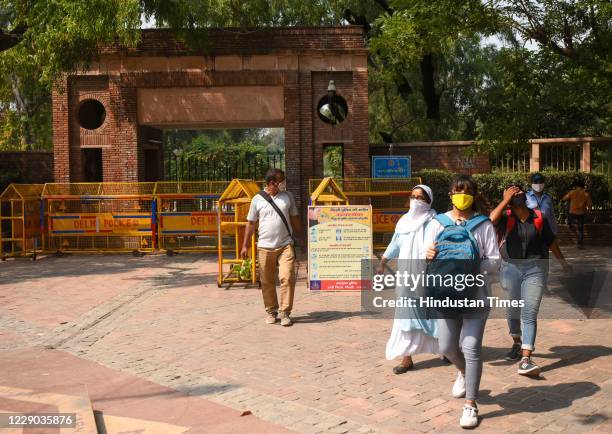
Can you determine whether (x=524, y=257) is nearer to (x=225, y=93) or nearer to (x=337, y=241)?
(x=337, y=241)

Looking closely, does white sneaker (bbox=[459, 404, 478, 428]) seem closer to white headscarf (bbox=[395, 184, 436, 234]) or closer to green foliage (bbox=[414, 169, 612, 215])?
white headscarf (bbox=[395, 184, 436, 234])

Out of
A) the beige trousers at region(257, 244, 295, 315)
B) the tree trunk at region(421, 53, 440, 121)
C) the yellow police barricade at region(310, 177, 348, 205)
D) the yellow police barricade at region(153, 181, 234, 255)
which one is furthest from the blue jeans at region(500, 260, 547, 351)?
the tree trunk at region(421, 53, 440, 121)

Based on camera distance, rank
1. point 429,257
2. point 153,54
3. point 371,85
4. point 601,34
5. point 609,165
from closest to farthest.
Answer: point 429,257, point 601,34, point 153,54, point 609,165, point 371,85

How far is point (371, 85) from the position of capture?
1181 inches

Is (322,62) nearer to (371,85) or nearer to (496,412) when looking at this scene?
(371,85)

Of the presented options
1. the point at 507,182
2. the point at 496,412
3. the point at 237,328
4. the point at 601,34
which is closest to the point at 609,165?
→ the point at 507,182

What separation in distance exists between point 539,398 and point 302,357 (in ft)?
7.86

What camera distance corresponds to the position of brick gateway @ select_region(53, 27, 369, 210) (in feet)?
61.0

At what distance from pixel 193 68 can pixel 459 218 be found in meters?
14.8

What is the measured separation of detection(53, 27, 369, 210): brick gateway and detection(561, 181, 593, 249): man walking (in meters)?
5.40

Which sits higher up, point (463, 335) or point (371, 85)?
point (371, 85)

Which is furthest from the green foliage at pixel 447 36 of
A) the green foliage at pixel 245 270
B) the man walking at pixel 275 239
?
the man walking at pixel 275 239

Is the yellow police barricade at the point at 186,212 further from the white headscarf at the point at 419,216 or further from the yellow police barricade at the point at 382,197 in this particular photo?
the white headscarf at the point at 419,216

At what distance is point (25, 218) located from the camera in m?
16.9
